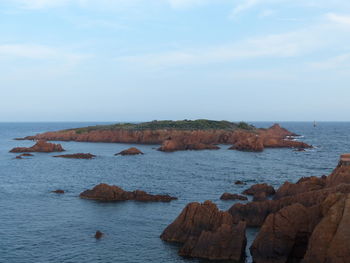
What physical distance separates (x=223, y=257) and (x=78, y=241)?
Answer: 12931 millimetres

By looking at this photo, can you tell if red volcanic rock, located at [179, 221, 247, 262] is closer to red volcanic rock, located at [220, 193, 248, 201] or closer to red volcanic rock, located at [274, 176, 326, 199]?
red volcanic rock, located at [274, 176, 326, 199]

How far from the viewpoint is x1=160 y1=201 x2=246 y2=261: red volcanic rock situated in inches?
1239

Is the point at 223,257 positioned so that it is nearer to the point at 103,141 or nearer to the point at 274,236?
the point at 274,236

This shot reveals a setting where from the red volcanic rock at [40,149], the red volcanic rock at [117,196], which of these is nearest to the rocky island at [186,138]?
the red volcanic rock at [40,149]

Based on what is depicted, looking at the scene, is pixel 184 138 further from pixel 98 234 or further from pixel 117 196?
pixel 98 234

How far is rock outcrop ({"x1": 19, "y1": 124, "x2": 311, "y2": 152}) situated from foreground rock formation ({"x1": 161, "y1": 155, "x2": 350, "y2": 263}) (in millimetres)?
87960

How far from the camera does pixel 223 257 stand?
3130cm

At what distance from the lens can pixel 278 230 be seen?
3039cm

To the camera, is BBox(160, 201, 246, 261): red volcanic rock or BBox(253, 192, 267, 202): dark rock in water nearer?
BBox(160, 201, 246, 261): red volcanic rock

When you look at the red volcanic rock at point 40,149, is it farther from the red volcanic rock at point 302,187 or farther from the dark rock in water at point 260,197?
the red volcanic rock at point 302,187

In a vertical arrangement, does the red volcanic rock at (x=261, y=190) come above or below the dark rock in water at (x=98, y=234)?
above

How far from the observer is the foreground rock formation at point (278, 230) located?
26.0m

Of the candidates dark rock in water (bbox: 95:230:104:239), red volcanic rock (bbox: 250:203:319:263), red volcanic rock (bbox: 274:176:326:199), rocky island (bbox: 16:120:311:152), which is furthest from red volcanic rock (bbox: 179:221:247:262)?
rocky island (bbox: 16:120:311:152)

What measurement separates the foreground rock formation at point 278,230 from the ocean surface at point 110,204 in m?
1.65
